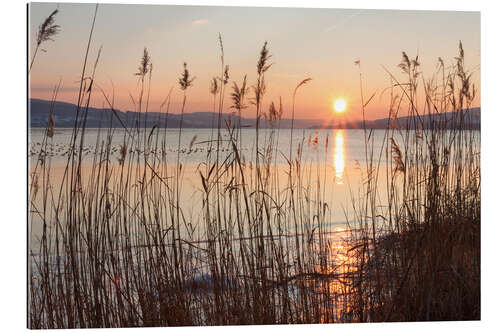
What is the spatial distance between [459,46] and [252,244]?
5.36 feet

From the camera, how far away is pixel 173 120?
3.29 metres

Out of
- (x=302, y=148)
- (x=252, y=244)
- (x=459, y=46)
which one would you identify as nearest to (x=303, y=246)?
(x=252, y=244)

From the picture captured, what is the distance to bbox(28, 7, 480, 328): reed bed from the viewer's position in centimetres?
317

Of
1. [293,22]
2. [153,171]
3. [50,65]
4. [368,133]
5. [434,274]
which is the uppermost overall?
[293,22]

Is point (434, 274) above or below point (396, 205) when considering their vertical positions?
below

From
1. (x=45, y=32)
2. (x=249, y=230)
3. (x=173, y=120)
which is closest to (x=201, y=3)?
(x=173, y=120)

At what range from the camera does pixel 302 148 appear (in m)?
3.41

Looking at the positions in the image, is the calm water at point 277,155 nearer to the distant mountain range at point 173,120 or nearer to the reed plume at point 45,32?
the distant mountain range at point 173,120

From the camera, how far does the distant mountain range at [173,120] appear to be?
3.14 m

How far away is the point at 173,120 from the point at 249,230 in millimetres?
722

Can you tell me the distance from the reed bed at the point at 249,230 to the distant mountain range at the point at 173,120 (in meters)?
0.03

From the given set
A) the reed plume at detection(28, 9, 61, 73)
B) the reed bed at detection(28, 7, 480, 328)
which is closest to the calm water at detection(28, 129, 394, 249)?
the reed bed at detection(28, 7, 480, 328)

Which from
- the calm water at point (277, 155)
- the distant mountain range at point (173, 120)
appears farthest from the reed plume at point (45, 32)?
the calm water at point (277, 155)
